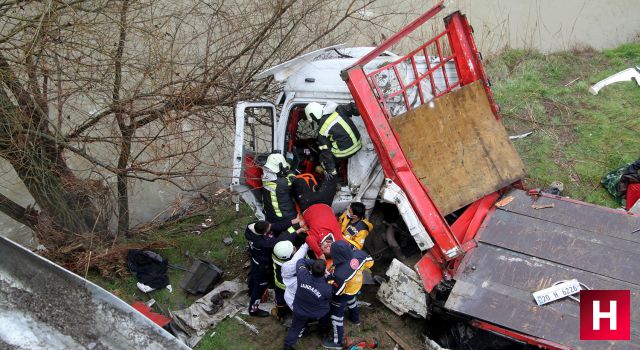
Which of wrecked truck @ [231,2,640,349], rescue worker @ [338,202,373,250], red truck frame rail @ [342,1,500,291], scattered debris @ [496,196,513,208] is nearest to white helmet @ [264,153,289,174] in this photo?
wrecked truck @ [231,2,640,349]

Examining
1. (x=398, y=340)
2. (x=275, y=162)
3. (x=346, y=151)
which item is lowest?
(x=398, y=340)

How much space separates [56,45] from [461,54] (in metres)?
3.96

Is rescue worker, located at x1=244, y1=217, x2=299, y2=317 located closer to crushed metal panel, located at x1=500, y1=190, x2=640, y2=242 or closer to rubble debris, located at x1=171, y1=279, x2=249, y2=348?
rubble debris, located at x1=171, y1=279, x2=249, y2=348

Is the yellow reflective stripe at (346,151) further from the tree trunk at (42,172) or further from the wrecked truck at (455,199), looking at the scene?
the tree trunk at (42,172)

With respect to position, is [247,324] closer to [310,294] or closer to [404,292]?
[310,294]

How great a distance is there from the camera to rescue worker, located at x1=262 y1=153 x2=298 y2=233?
5605 millimetres

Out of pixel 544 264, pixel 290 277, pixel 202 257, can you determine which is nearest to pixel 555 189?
Answer: pixel 544 264

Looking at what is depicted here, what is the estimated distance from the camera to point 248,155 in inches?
234

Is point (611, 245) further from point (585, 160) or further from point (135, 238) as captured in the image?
point (135, 238)

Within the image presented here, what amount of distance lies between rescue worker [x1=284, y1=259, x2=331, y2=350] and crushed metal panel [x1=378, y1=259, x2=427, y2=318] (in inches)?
25.1

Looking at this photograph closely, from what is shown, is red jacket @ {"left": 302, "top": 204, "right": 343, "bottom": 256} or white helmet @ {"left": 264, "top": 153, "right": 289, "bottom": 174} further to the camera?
white helmet @ {"left": 264, "top": 153, "right": 289, "bottom": 174}

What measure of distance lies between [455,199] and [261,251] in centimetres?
193

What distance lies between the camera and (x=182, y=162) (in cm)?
626

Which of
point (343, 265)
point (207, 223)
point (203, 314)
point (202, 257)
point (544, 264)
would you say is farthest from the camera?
point (207, 223)
